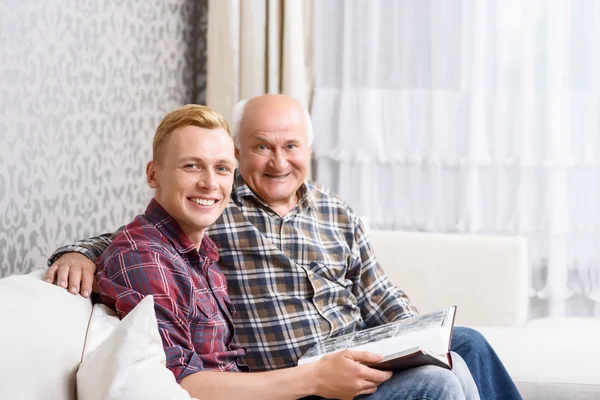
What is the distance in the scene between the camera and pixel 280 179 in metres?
2.06

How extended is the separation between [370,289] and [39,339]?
105cm

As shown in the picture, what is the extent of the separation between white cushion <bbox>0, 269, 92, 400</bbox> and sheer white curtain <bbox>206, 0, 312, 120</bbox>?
6.37 ft

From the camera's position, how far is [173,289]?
151 centimetres

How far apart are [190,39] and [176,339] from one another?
2148 mm

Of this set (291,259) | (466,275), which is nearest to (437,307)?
(466,275)

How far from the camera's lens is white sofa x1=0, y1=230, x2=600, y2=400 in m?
1.25

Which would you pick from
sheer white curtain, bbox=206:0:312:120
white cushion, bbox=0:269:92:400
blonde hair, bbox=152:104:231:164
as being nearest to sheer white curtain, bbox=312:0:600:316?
sheer white curtain, bbox=206:0:312:120

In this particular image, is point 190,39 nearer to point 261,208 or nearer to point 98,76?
point 98,76

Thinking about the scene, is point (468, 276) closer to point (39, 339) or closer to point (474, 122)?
point (474, 122)

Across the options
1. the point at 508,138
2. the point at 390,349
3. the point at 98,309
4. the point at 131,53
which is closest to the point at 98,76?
the point at 131,53

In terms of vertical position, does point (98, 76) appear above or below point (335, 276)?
above

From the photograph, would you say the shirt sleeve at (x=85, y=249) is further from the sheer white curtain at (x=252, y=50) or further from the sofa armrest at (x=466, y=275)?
the sheer white curtain at (x=252, y=50)

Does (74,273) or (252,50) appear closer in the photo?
(74,273)

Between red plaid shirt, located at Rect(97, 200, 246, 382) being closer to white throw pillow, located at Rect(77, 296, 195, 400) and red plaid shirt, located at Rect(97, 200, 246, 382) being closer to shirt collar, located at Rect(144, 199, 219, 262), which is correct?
shirt collar, located at Rect(144, 199, 219, 262)
